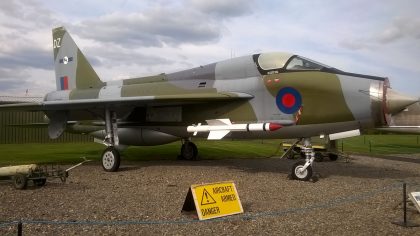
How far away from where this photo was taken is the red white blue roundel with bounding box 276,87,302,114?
1035cm

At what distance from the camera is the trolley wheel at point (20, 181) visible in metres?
8.58

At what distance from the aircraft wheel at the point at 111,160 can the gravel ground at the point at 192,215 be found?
43 cm

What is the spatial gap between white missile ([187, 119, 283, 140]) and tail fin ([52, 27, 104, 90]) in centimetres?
673

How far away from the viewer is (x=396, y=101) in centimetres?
904

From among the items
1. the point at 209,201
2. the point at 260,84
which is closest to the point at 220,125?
the point at 260,84

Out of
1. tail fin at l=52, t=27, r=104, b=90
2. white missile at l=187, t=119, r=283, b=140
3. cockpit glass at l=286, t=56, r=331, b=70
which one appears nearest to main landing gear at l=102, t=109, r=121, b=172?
white missile at l=187, t=119, r=283, b=140

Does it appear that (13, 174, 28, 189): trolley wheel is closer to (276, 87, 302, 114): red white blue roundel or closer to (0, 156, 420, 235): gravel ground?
(0, 156, 420, 235): gravel ground

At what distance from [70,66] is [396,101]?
43.3 feet

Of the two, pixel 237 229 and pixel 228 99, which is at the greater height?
pixel 228 99

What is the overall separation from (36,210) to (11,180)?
2.96 metres

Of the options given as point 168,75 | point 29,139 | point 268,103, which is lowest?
point 29,139

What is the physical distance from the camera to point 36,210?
664 cm

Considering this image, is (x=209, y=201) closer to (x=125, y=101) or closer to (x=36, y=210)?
(x=36, y=210)

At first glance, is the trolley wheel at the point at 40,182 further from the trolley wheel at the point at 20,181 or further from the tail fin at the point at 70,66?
the tail fin at the point at 70,66
